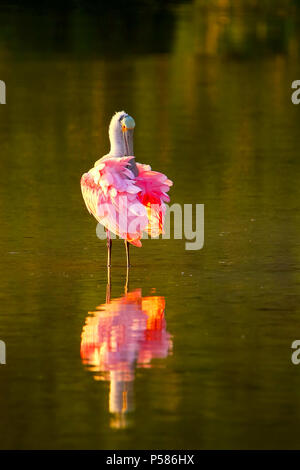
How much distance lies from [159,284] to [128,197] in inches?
36.5

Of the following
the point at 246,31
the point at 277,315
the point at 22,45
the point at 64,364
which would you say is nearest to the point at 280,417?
the point at 64,364

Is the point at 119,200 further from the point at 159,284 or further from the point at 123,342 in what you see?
the point at 123,342

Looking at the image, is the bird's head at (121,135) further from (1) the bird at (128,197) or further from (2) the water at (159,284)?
(2) the water at (159,284)

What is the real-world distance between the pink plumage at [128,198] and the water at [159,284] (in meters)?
0.35

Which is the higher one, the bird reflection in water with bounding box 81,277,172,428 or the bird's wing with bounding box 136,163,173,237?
the bird's wing with bounding box 136,163,173,237

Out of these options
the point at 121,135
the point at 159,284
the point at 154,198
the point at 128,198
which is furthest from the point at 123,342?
the point at 121,135

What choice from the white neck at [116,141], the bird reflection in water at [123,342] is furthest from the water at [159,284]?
the white neck at [116,141]

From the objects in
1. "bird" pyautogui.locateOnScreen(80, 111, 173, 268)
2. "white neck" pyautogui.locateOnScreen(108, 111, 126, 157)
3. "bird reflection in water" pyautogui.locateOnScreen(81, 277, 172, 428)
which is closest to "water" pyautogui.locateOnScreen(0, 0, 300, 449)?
"bird reflection in water" pyautogui.locateOnScreen(81, 277, 172, 428)

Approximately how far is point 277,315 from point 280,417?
242cm

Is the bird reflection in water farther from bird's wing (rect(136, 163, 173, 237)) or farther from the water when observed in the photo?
bird's wing (rect(136, 163, 173, 237))

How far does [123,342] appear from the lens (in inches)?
401

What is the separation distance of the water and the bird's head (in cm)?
88

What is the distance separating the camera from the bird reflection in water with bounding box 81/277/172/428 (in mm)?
9039

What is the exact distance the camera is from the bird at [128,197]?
12562mm
